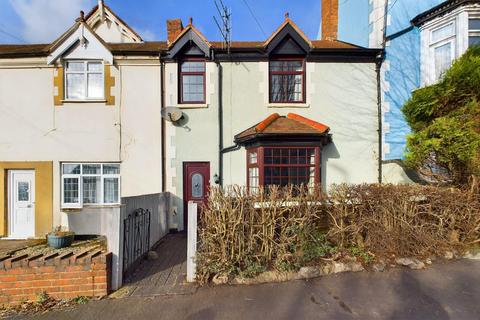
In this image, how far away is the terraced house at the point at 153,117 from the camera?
832 cm

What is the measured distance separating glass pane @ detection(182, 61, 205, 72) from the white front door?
18.9ft

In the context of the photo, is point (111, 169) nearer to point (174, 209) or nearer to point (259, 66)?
point (174, 209)

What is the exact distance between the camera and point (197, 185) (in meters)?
8.46

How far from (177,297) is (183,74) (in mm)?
6623

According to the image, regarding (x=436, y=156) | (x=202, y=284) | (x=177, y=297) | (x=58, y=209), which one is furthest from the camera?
(x=58, y=209)

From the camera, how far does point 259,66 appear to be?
8562 millimetres

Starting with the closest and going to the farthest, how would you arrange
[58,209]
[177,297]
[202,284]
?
[177,297] → [202,284] → [58,209]

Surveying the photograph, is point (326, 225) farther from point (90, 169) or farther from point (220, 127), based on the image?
point (90, 169)

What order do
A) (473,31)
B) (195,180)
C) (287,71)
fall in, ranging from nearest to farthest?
(473,31)
(195,180)
(287,71)

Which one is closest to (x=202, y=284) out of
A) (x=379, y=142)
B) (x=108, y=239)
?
(x=108, y=239)

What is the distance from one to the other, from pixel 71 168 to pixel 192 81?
4672 mm

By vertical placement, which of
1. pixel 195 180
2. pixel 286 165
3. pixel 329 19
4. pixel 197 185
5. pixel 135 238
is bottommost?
pixel 135 238

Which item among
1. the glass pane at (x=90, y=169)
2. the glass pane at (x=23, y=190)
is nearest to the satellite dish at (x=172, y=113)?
the glass pane at (x=90, y=169)

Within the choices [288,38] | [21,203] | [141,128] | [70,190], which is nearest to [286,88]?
[288,38]
